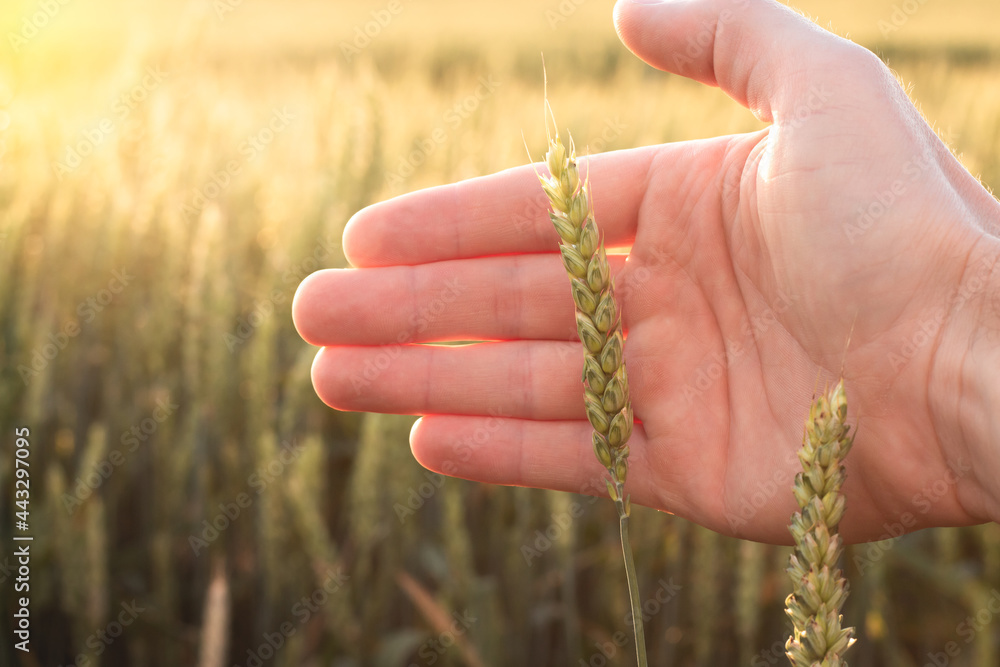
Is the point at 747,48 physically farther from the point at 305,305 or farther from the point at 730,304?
the point at 305,305

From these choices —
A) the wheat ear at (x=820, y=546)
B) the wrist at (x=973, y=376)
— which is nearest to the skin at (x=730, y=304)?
the wrist at (x=973, y=376)

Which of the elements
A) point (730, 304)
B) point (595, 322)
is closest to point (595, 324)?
point (595, 322)

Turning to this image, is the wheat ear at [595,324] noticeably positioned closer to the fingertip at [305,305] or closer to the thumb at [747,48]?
the thumb at [747,48]

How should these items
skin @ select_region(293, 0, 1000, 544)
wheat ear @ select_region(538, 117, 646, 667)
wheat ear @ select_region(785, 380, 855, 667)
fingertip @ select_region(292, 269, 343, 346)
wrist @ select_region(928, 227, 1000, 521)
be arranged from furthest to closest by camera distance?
fingertip @ select_region(292, 269, 343, 346), skin @ select_region(293, 0, 1000, 544), wrist @ select_region(928, 227, 1000, 521), wheat ear @ select_region(538, 117, 646, 667), wheat ear @ select_region(785, 380, 855, 667)

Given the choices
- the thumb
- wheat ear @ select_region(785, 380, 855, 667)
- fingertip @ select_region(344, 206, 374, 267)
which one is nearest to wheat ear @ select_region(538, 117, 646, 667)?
wheat ear @ select_region(785, 380, 855, 667)

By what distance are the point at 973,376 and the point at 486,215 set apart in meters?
1.01

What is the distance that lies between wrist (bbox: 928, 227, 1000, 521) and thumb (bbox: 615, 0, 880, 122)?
15.9 inches

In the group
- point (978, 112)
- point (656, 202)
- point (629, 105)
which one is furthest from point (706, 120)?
point (656, 202)

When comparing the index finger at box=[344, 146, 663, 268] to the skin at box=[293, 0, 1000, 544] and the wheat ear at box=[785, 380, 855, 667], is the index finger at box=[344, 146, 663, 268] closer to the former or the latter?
the skin at box=[293, 0, 1000, 544]

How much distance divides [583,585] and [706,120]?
2575 millimetres

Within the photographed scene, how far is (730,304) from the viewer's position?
5.46 ft

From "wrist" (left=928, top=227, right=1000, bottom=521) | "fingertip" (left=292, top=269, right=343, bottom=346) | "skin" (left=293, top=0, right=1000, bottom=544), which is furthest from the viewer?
"fingertip" (left=292, top=269, right=343, bottom=346)

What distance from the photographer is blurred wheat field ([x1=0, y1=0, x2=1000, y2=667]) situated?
1.84m

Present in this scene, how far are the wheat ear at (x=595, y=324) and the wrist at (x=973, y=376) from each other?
0.60 metres
